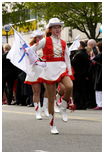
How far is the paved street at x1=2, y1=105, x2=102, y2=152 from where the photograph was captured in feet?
28.2

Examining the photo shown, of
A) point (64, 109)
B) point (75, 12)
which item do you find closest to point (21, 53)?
point (64, 109)

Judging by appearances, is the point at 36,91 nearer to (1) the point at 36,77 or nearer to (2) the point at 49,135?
(1) the point at 36,77

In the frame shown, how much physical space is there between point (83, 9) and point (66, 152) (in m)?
26.7

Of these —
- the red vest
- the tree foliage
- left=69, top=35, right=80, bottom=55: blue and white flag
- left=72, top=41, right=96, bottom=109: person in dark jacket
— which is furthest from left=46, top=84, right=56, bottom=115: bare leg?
the tree foliage

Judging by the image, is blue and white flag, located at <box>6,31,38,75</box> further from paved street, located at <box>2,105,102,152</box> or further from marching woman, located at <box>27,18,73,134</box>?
paved street, located at <box>2,105,102,152</box>

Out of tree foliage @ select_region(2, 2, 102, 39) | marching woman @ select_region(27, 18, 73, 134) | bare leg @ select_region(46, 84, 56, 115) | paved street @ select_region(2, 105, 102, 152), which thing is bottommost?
paved street @ select_region(2, 105, 102, 152)

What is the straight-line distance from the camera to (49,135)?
10289 millimetres

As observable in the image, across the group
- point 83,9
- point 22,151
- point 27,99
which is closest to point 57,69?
point 22,151

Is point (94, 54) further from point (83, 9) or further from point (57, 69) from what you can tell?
point (83, 9)

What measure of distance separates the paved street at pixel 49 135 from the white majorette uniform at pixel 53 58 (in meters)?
0.94

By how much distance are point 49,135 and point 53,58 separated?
4.62 feet

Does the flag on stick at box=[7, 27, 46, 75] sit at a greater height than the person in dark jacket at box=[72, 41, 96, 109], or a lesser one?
greater

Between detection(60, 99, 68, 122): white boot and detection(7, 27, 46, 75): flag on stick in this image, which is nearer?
detection(7, 27, 46, 75): flag on stick

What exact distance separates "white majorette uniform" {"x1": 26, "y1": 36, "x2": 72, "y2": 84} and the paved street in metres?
0.94
